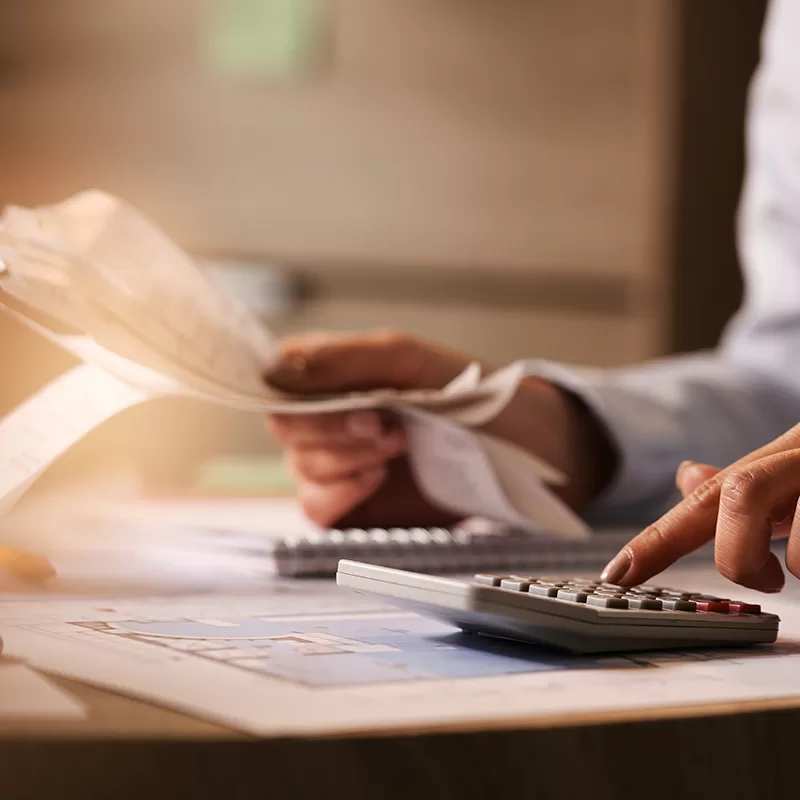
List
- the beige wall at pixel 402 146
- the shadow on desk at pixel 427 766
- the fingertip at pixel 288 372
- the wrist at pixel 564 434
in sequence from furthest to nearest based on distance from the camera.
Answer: the beige wall at pixel 402 146
the wrist at pixel 564 434
the fingertip at pixel 288 372
the shadow on desk at pixel 427 766

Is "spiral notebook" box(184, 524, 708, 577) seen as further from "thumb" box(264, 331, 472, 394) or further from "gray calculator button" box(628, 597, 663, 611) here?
"gray calculator button" box(628, 597, 663, 611)

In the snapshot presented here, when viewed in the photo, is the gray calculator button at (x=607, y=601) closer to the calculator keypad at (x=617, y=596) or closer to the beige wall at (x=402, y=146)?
the calculator keypad at (x=617, y=596)

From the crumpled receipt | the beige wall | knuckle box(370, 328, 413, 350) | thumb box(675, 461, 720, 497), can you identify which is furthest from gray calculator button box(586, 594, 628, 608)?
the beige wall

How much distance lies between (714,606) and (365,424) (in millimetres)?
354

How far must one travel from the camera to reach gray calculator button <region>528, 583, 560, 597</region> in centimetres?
35

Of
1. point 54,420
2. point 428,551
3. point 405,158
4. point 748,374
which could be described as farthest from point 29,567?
point 405,158

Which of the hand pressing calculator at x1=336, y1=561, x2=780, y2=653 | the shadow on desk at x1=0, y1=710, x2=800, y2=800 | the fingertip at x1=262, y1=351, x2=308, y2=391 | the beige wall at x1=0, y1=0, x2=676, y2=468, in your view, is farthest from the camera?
the beige wall at x1=0, y1=0, x2=676, y2=468

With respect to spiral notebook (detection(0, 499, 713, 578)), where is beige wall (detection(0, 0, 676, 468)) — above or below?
above

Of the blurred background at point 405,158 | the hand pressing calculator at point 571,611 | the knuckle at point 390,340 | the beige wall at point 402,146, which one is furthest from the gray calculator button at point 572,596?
the beige wall at point 402,146

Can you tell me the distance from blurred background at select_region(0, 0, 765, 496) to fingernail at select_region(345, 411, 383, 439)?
41.6 inches

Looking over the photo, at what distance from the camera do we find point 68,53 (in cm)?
189

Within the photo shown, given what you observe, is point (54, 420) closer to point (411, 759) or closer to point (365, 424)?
point (365, 424)

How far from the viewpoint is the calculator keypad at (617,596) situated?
1.15ft

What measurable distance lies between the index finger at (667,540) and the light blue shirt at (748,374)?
0.39 m
